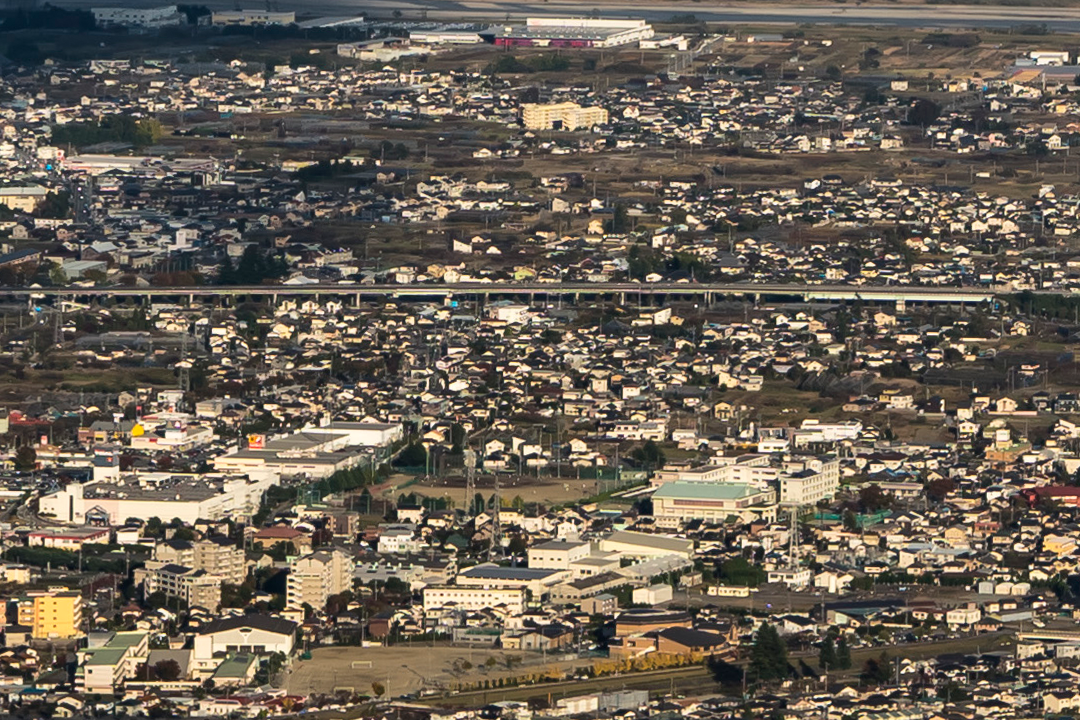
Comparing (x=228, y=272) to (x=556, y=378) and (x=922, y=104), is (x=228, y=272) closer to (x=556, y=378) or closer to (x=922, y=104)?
(x=556, y=378)

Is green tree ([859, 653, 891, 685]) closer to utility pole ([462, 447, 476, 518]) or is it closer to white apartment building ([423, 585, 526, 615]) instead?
white apartment building ([423, 585, 526, 615])

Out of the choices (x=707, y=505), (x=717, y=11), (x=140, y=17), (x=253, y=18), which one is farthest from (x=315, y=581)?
(x=717, y=11)

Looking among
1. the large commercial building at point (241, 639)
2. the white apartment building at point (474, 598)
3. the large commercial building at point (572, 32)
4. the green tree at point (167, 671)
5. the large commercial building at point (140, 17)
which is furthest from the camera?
the large commercial building at point (140, 17)

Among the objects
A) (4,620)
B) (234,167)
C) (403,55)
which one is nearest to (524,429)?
(4,620)

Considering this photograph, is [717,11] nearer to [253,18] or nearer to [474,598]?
[253,18]

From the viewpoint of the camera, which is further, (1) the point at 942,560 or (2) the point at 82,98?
(2) the point at 82,98

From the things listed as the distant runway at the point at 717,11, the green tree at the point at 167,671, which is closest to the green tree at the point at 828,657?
the green tree at the point at 167,671

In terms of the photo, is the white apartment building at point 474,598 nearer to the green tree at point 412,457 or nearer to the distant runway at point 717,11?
the green tree at point 412,457
